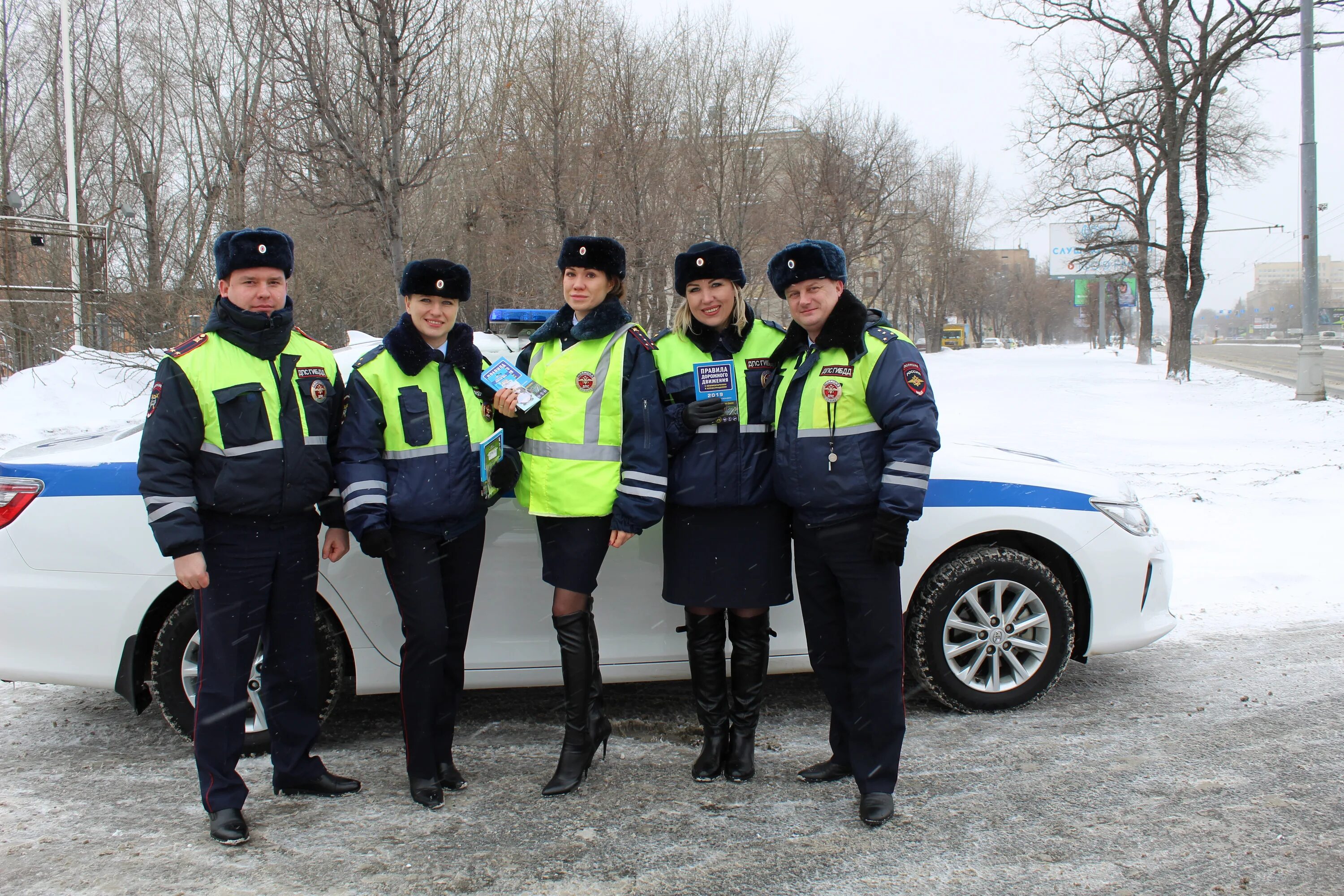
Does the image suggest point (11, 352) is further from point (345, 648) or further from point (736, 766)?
point (736, 766)

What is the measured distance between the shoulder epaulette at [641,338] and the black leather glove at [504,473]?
59 centimetres

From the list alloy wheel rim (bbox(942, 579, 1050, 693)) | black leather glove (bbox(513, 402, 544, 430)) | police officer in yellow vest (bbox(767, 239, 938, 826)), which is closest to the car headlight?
alloy wheel rim (bbox(942, 579, 1050, 693))

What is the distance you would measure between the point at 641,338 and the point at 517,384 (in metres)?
0.46

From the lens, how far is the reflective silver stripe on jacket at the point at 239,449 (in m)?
2.80

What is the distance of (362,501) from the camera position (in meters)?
2.90

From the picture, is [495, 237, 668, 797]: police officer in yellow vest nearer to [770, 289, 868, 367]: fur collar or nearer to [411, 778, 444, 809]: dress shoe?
[411, 778, 444, 809]: dress shoe

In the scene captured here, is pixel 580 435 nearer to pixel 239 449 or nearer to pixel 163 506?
pixel 239 449

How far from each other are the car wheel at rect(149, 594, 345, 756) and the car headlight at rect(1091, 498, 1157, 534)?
121 inches

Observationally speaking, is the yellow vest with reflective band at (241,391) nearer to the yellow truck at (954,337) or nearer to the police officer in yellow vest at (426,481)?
the police officer in yellow vest at (426,481)

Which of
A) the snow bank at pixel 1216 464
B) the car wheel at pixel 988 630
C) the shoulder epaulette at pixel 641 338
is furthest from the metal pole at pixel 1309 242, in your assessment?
the shoulder epaulette at pixel 641 338

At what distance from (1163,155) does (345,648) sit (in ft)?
91.2

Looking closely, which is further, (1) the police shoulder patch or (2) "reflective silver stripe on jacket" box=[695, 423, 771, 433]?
(2) "reflective silver stripe on jacket" box=[695, 423, 771, 433]

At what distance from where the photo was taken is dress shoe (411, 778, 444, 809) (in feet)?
10.1

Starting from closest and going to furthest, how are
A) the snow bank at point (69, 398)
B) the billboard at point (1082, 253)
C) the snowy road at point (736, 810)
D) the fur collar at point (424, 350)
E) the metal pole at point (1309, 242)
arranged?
the snowy road at point (736, 810) → the fur collar at point (424, 350) → the snow bank at point (69, 398) → the metal pole at point (1309, 242) → the billboard at point (1082, 253)
